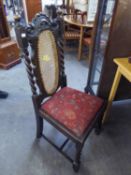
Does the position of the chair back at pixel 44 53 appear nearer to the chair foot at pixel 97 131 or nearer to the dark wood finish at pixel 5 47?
the chair foot at pixel 97 131

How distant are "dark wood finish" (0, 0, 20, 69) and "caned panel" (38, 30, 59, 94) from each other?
155 cm

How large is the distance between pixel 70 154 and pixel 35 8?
4.95 metres

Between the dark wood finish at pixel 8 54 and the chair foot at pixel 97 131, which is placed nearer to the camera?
the chair foot at pixel 97 131

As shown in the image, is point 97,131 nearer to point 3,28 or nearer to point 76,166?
point 76,166

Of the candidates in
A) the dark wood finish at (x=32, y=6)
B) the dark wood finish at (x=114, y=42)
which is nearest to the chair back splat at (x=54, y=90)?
the dark wood finish at (x=114, y=42)

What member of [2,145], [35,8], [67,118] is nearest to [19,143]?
[2,145]

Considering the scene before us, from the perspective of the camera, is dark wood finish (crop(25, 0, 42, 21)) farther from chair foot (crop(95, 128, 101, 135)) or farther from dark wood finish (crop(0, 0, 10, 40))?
chair foot (crop(95, 128, 101, 135))

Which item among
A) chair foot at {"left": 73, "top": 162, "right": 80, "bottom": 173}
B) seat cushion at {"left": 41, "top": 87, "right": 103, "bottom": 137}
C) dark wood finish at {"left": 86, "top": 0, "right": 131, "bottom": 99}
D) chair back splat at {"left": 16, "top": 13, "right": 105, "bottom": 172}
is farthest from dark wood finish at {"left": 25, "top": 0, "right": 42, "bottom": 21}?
chair foot at {"left": 73, "top": 162, "right": 80, "bottom": 173}

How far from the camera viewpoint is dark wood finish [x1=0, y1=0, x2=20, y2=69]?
2.38 metres

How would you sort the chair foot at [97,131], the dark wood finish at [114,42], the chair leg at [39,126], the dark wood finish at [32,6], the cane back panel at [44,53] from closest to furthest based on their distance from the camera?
the cane back panel at [44,53], the dark wood finish at [114,42], the chair leg at [39,126], the chair foot at [97,131], the dark wood finish at [32,6]

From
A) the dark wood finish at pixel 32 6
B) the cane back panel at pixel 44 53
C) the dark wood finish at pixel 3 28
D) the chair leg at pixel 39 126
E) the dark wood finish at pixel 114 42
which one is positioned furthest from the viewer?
the dark wood finish at pixel 32 6

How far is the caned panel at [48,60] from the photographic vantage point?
1.03 meters

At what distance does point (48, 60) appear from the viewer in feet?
3.70

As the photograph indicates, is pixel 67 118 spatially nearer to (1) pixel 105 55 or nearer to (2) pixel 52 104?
(2) pixel 52 104
